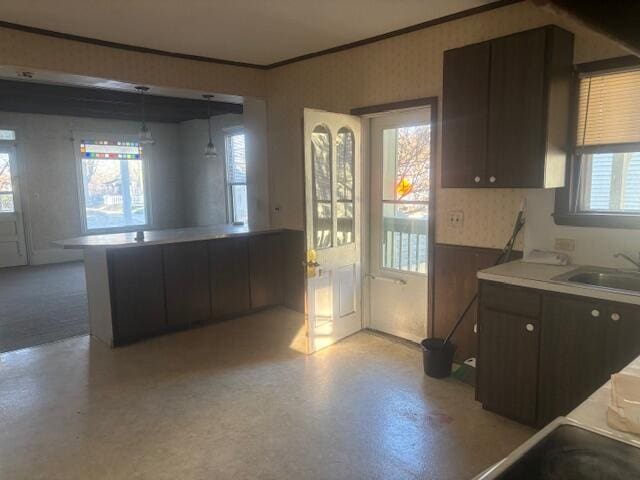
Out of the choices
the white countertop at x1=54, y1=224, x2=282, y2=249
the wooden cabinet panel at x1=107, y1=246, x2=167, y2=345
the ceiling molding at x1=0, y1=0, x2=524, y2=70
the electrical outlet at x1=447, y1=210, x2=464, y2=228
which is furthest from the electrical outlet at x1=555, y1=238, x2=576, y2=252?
the wooden cabinet panel at x1=107, y1=246, x2=167, y2=345

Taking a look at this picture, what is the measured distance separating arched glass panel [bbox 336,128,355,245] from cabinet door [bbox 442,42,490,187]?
1.05 metres

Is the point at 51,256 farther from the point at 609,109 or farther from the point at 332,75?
the point at 609,109

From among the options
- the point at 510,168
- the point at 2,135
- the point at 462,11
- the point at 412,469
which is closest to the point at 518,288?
the point at 510,168

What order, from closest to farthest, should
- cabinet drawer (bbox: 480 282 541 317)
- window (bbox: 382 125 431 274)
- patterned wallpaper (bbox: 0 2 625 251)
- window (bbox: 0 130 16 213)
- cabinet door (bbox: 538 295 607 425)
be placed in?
cabinet door (bbox: 538 295 607 425)
cabinet drawer (bbox: 480 282 541 317)
patterned wallpaper (bbox: 0 2 625 251)
window (bbox: 382 125 431 274)
window (bbox: 0 130 16 213)

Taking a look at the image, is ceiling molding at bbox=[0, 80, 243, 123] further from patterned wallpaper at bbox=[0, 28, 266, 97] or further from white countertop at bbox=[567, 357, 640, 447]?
white countertop at bbox=[567, 357, 640, 447]

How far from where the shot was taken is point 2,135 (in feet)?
23.9

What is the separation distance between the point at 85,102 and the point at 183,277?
3.63 metres

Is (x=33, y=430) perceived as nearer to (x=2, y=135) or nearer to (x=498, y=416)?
(x=498, y=416)

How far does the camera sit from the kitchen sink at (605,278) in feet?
8.23

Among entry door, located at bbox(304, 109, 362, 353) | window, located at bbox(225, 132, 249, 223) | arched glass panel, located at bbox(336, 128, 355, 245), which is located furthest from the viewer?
window, located at bbox(225, 132, 249, 223)

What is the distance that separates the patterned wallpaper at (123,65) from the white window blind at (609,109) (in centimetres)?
327

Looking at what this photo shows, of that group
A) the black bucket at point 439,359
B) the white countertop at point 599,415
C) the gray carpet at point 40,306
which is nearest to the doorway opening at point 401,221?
the black bucket at point 439,359

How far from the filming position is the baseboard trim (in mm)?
7805

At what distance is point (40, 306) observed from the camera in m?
5.31
